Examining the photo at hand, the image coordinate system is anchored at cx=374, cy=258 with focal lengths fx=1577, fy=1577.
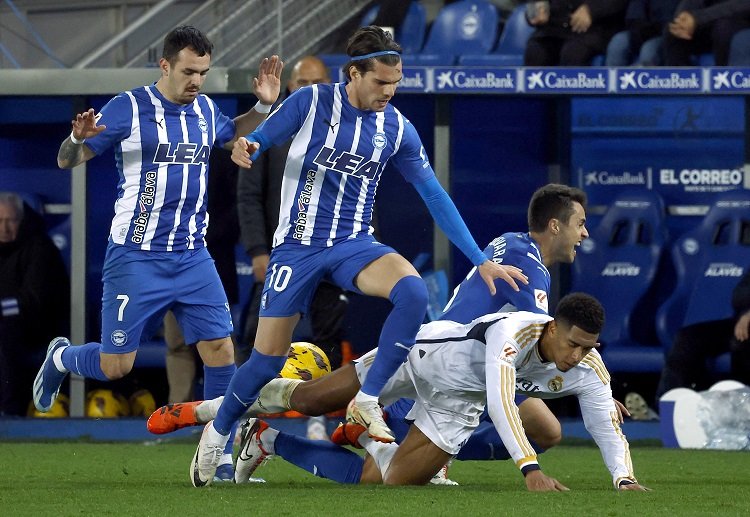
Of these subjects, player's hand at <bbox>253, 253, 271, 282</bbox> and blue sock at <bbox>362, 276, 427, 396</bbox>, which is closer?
blue sock at <bbox>362, 276, 427, 396</bbox>

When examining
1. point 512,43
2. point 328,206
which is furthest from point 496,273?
point 512,43

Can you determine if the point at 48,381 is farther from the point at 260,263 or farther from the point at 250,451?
the point at 260,263

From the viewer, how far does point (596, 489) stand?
255 inches

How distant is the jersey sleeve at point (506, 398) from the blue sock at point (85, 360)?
212cm

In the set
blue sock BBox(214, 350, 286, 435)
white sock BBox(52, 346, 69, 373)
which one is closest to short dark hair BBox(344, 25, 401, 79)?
blue sock BBox(214, 350, 286, 435)

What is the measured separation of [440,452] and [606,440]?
742mm

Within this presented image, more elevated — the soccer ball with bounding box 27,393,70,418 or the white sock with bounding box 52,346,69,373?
the white sock with bounding box 52,346,69,373

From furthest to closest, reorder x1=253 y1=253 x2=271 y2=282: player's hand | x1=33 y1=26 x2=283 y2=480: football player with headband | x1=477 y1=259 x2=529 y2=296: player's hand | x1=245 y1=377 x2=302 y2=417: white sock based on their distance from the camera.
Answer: x1=253 y1=253 x2=271 y2=282: player's hand → x1=33 y1=26 x2=283 y2=480: football player with headband → x1=245 y1=377 x2=302 y2=417: white sock → x1=477 y1=259 x2=529 y2=296: player's hand

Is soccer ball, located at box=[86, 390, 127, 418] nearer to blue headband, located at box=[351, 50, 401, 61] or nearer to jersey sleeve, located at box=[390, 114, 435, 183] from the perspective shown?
jersey sleeve, located at box=[390, 114, 435, 183]

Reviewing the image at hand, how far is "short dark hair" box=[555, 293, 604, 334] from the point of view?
18.8 feet

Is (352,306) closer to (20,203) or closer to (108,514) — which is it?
(20,203)

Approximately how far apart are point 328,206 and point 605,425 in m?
1.44

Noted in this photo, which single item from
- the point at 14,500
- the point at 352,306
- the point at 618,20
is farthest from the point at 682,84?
the point at 14,500

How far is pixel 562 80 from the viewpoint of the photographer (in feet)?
33.5
